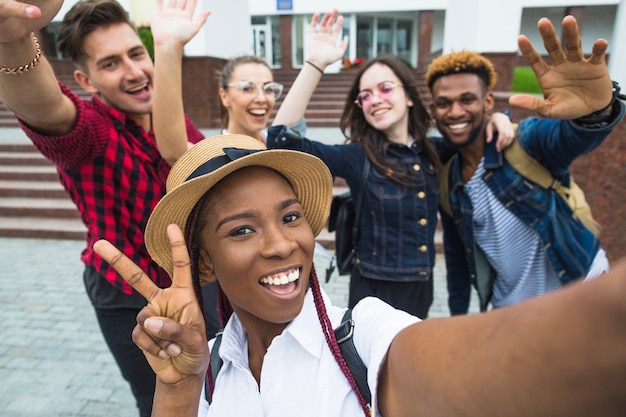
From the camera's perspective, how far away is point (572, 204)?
2223 millimetres

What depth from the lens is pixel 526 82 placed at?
9.88 meters

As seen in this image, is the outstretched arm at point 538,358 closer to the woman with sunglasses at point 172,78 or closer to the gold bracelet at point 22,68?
the woman with sunglasses at point 172,78

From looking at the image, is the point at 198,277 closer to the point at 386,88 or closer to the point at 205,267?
the point at 205,267

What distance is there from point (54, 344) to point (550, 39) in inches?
160

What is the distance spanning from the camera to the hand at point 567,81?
1.67m

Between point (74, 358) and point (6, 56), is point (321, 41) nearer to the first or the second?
point (6, 56)

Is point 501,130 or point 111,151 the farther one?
point 501,130

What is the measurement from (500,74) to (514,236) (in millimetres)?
7257

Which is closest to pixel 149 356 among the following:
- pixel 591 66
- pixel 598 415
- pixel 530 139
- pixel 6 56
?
pixel 598 415

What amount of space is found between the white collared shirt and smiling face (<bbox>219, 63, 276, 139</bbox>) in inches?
65.0

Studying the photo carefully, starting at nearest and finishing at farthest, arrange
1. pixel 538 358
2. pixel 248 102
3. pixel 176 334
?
pixel 538 358 → pixel 176 334 → pixel 248 102

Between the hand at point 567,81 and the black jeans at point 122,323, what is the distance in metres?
1.89

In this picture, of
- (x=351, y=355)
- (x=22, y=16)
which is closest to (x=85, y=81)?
(x=22, y=16)

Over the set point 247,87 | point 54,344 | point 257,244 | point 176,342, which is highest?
point 247,87
